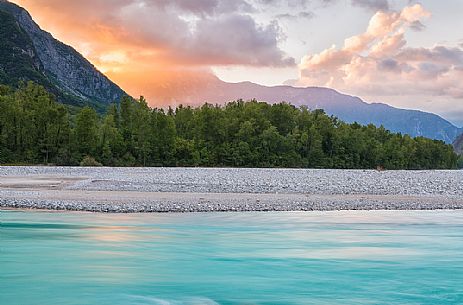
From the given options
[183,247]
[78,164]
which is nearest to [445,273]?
[183,247]

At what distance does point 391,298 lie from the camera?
15188mm

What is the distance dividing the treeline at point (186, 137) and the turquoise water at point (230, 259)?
250ft

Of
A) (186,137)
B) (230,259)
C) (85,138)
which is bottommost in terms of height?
(230,259)

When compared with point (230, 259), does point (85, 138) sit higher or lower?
higher

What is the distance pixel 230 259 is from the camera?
19781 millimetres

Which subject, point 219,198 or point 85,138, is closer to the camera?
point 219,198

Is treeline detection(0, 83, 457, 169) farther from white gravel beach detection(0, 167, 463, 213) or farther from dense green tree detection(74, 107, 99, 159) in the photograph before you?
white gravel beach detection(0, 167, 463, 213)

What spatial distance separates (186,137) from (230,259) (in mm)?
105616

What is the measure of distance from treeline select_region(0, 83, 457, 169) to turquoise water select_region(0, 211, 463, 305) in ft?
250

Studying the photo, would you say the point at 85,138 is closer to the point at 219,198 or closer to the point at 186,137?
the point at 186,137

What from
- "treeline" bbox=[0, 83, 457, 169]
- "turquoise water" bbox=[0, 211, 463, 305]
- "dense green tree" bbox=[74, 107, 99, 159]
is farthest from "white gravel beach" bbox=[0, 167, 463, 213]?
"dense green tree" bbox=[74, 107, 99, 159]

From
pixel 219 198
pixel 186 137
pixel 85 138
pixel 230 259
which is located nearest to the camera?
pixel 230 259

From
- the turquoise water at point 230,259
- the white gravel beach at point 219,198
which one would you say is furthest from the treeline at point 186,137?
the turquoise water at point 230,259

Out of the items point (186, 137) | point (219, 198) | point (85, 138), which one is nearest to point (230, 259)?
point (219, 198)
